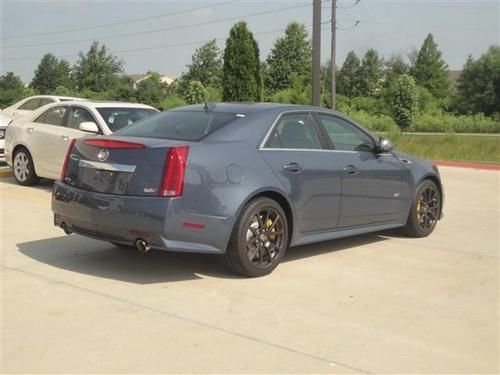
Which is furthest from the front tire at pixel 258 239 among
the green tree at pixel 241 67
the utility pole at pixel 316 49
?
the green tree at pixel 241 67

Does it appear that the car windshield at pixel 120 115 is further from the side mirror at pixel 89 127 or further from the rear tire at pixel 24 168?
the rear tire at pixel 24 168

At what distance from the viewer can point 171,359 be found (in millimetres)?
3689

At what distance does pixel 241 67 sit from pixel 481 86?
48148 millimetres

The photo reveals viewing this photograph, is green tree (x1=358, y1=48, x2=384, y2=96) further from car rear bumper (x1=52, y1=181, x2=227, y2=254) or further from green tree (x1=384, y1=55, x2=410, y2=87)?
car rear bumper (x1=52, y1=181, x2=227, y2=254)

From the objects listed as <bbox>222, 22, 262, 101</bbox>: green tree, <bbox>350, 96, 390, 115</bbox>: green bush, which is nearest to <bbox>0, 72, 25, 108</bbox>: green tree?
<bbox>350, 96, 390, 115</bbox>: green bush

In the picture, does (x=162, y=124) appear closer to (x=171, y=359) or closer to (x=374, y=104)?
(x=171, y=359)

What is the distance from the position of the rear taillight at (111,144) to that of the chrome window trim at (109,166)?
146mm

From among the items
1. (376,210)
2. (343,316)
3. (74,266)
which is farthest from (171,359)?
(376,210)

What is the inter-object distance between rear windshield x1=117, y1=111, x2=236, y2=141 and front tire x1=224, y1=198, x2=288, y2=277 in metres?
0.74

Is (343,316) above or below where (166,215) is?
below

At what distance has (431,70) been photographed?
80.6 m

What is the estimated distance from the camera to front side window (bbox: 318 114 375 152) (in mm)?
6355

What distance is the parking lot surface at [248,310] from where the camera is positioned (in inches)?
148

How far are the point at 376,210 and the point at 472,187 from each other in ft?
21.2
